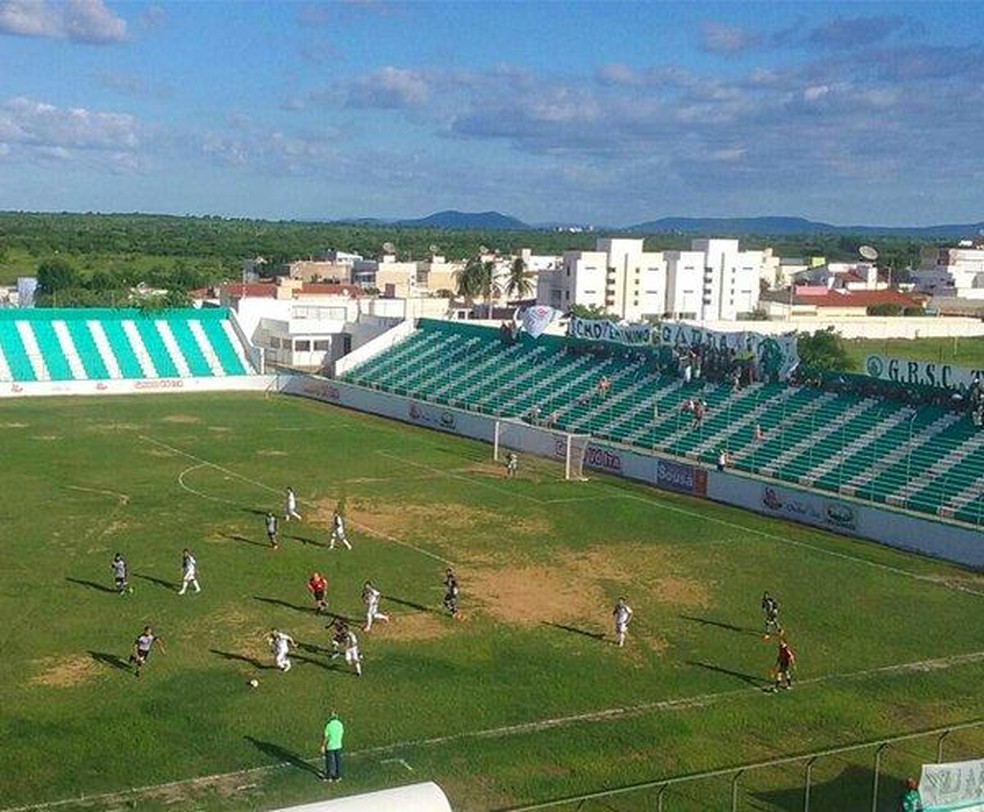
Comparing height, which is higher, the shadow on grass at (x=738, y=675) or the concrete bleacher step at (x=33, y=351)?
Result: the concrete bleacher step at (x=33, y=351)

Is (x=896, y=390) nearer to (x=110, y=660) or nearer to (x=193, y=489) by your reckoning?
(x=193, y=489)

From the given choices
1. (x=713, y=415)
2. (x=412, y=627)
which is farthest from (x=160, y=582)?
(x=713, y=415)

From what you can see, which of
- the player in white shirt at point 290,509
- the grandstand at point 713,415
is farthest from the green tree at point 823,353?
the player in white shirt at point 290,509

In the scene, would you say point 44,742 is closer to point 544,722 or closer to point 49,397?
point 544,722

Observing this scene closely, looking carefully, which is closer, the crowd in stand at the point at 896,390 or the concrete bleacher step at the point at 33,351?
the crowd in stand at the point at 896,390

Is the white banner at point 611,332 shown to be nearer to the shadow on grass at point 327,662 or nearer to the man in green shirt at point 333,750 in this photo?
the shadow on grass at point 327,662

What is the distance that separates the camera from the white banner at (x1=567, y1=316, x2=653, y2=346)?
66125mm

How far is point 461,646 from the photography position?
1124 inches

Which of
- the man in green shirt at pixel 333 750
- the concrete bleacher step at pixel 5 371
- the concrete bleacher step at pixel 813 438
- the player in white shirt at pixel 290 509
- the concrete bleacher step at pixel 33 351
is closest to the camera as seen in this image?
the man in green shirt at pixel 333 750

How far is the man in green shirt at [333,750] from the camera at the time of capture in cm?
2036

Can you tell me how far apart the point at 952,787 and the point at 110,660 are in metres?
17.7

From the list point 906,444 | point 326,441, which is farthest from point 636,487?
point 326,441

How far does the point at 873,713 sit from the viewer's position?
24.8 metres

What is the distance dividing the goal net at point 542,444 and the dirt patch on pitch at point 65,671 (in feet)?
92.6
